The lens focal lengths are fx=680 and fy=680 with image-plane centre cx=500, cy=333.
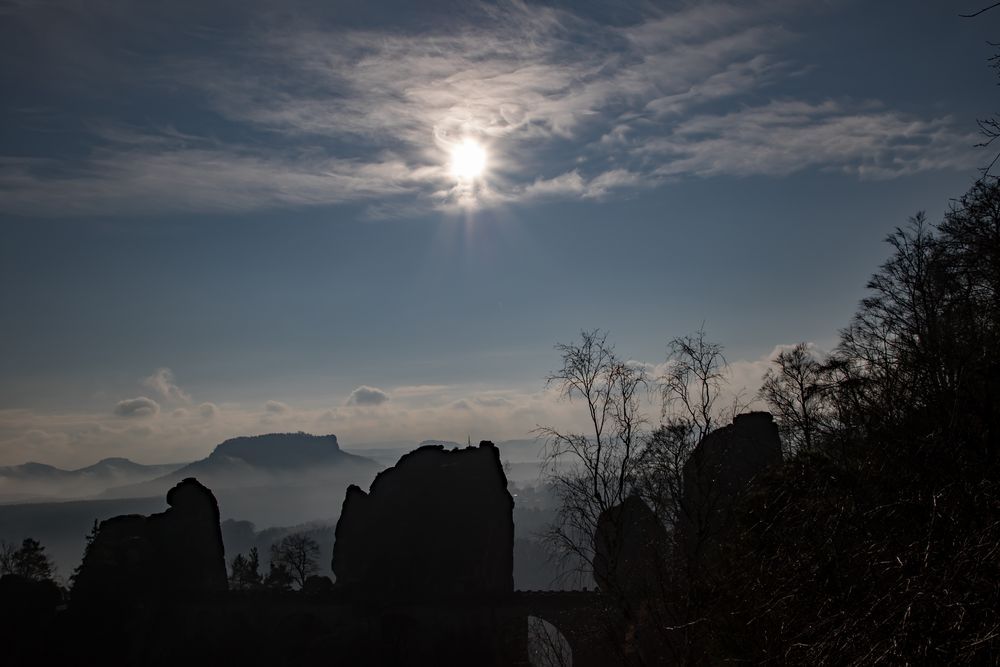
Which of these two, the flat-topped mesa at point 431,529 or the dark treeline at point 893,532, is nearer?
the dark treeline at point 893,532

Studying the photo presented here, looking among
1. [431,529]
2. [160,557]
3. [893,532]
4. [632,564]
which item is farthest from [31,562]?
[893,532]

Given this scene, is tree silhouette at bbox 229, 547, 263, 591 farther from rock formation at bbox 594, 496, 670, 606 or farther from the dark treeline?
the dark treeline

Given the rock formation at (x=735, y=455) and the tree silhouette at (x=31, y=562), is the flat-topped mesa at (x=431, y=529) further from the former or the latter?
the tree silhouette at (x=31, y=562)

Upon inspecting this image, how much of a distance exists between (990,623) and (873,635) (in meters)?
0.63

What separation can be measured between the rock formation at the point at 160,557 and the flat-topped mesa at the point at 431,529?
31.6 feet

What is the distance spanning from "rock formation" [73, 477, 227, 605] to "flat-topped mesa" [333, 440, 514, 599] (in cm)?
964

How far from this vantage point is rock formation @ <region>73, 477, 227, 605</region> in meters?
43.6

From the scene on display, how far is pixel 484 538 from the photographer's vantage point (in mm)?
41906

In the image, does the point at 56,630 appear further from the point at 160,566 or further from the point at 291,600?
the point at 291,600

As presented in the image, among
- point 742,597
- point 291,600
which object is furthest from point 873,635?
point 291,600

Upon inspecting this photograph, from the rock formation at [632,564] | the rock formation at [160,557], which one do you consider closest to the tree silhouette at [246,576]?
the rock formation at [160,557]

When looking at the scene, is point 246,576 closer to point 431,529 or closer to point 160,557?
point 160,557

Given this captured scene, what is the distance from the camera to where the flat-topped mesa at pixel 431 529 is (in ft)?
135

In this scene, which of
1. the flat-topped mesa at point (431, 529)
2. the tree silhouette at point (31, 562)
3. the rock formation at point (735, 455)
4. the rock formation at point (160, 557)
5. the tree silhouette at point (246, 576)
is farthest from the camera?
the tree silhouette at point (31, 562)
